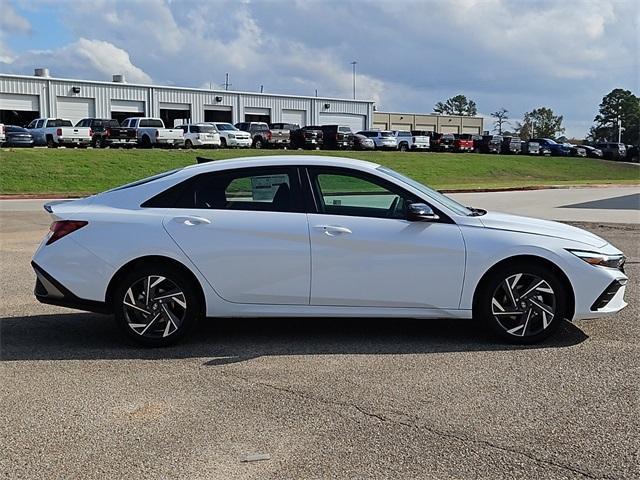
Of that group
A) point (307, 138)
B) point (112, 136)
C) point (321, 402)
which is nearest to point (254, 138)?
point (307, 138)

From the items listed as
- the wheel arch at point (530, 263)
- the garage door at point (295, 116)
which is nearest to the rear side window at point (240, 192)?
the wheel arch at point (530, 263)

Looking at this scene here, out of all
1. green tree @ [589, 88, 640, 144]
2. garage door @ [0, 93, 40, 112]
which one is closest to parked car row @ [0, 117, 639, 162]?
garage door @ [0, 93, 40, 112]

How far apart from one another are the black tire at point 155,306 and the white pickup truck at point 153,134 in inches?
1442

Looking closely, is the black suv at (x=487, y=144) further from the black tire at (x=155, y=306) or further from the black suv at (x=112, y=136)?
the black tire at (x=155, y=306)

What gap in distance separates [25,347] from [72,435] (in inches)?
83.3

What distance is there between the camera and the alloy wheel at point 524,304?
582 cm

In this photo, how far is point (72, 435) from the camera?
4156mm

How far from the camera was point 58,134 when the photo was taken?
39.1 metres

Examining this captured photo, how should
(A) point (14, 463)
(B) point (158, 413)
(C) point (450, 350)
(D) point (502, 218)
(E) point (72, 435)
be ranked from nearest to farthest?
(A) point (14, 463) → (E) point (72, 435) → (B) point (158, 413) → (C) point (450, 350) → (D) point (502, 218)

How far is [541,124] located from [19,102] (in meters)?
111

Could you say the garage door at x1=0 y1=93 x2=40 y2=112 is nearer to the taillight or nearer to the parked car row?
the parked car row

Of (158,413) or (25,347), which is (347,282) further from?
(25,347)

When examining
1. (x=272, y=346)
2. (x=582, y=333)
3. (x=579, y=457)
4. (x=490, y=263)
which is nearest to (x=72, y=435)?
(x=272, y=346)

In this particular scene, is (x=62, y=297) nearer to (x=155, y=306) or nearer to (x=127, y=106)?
(x=155, y=306)
